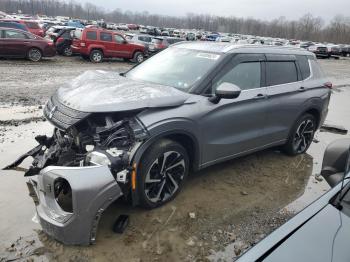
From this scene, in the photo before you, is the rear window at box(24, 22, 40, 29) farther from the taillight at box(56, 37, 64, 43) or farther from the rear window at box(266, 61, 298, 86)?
the rear window at box(266, 61, 298, 86)

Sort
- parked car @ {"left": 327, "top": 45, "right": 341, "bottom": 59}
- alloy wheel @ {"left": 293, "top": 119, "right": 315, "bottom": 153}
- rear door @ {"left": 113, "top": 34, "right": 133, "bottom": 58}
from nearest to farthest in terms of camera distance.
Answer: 1. alloy wheel @ {"left": 293, "top": 119, "right": 315, "bottom": 153}
2. rear door @ {"left": 113, "top": 34, "right": 133, "bottom": 58}
3. parked car @ {"left": 327, "top": 45, "right": 341, "bottom": 59}

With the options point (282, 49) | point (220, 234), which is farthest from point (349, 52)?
point (220, 234)

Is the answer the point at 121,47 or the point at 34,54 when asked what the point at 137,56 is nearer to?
the point at 121,47

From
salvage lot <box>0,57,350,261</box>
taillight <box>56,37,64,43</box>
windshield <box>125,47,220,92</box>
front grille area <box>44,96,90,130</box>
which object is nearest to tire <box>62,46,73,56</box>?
taillight <box>56,37,64,43</box>

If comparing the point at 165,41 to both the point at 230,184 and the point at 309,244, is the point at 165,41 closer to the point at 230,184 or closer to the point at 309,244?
the point at 230,184

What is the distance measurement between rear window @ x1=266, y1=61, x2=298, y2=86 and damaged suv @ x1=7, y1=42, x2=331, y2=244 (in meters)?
0.02

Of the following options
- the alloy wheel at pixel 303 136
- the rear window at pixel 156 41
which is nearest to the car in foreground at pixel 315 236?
the alloy wheel at pixel 303 136

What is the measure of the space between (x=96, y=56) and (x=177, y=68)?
46.9 feet

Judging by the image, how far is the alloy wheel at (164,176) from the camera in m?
3.86

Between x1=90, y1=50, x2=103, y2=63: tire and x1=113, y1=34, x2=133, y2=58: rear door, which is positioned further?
x1=113, y1=34, x2=133, y2=58: rear door

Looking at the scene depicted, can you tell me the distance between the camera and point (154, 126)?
3658 millimetres

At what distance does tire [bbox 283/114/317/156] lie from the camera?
5887 mm

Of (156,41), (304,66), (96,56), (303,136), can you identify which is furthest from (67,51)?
(303,136)

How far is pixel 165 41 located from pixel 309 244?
22646 mm
